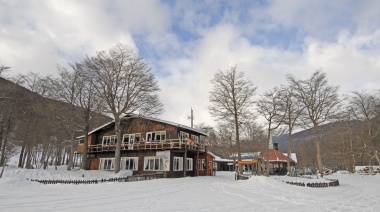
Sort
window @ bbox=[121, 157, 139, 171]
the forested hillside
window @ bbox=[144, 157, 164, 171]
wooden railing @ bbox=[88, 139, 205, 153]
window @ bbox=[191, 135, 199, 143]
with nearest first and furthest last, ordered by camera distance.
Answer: the forested hillside, wooden railing @ bbox=[88, 139, 205, 153], window @ bbox=[144, 157, 164, 171], window @ bbox=[121, 157, 139, 171], window @ bbox=[191, 135, 199, 143]

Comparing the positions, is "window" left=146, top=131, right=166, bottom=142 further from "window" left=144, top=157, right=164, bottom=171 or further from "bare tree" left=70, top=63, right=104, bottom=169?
"bare tree" left=70, top=63, right=104, bottom=169

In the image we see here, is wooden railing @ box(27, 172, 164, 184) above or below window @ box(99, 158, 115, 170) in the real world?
below

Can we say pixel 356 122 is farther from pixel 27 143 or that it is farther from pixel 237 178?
pixel 27 143

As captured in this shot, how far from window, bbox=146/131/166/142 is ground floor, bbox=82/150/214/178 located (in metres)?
1.86

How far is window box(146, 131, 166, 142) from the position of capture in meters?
32.8

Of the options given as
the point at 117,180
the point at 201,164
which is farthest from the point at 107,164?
the point at 117,180

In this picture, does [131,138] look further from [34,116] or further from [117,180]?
[117,180]

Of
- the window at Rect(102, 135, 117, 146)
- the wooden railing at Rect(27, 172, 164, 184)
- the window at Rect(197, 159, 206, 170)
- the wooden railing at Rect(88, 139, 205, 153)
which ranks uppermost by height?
the window at Rect(102, 135, 117, 146)

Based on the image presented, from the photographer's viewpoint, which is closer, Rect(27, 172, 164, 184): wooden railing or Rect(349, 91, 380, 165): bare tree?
Rect(27, 172, 164, 184): wooden railing

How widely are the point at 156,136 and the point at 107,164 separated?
819 centimetres

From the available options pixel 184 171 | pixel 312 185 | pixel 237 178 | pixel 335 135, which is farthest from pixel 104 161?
pixel 335 135

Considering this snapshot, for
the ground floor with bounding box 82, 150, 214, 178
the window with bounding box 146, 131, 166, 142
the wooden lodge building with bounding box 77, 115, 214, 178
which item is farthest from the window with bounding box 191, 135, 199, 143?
the window with bounding box 146, 131, 166, 142

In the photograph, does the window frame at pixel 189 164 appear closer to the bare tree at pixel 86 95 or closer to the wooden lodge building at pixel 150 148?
the wooden lodge building at pixel 150 148

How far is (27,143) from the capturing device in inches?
1261
